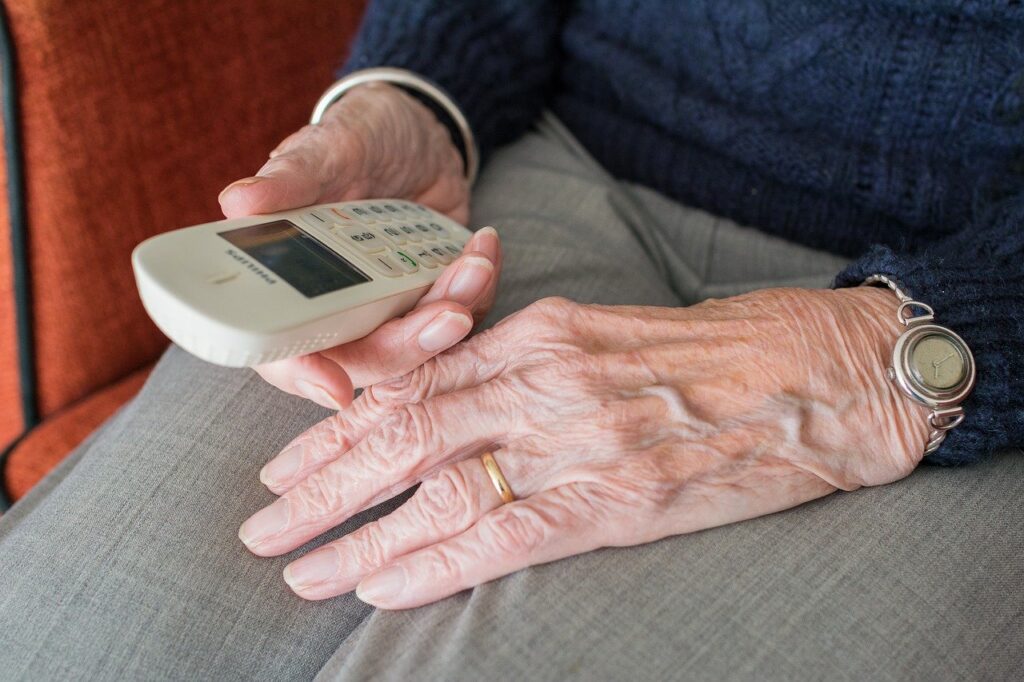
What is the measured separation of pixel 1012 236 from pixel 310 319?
0.49 m

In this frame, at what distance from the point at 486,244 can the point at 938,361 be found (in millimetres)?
303

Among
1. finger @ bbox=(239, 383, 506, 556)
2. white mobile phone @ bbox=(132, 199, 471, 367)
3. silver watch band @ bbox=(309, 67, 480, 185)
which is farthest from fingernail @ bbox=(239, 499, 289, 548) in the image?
silver watch band @ bbox=(309, 67, 480, 185)

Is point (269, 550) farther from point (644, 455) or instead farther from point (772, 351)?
point (772, 351)

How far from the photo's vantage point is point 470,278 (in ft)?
1.73

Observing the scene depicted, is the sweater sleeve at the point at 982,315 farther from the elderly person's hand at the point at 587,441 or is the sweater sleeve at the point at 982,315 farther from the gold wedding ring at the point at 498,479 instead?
the gold wedding ring at the point at 498,479

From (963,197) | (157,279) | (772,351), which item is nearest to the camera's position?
(157,279)

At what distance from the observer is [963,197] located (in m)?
0.69

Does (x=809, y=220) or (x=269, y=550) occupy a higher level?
(x=809, y=220)

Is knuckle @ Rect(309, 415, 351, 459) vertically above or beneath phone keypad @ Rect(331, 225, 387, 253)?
beneath

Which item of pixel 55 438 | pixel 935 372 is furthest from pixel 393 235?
pixel 55 438

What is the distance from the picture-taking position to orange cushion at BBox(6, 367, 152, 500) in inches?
31.4

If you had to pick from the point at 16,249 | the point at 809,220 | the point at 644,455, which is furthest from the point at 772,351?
the point at 16,249

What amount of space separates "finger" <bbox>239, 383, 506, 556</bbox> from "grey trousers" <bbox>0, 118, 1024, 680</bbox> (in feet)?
0.07

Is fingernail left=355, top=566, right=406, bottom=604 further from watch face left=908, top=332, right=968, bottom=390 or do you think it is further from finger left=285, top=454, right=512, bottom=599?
watch face left=908, top=332, right=968, bottom=390
